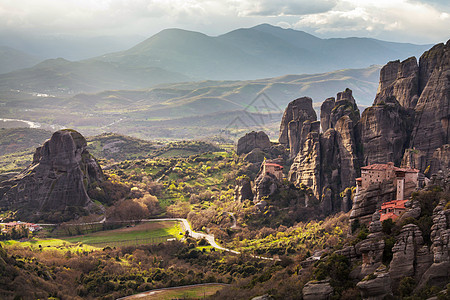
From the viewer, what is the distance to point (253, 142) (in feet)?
484

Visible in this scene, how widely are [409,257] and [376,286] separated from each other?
12.1ft

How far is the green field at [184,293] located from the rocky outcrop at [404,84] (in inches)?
1866

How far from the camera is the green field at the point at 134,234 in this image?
89688 mm

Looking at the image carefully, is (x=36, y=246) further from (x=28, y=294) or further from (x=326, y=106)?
(x=326, y=106)

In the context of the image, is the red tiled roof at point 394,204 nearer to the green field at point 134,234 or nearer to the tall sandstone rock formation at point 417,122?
the tall sandstone rock formation at point 417,122

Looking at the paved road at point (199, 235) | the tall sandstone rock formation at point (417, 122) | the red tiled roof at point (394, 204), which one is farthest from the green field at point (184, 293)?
the tall sandstone rock formation at point (417, 122)

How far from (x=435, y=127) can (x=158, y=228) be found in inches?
2224

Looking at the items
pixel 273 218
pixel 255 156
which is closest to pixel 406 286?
pixel 273 218

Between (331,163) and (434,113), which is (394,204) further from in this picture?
(331,163)

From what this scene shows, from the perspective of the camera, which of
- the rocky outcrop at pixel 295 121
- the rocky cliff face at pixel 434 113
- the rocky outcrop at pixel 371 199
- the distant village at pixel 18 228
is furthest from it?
the rocky outcrop at pixel 295 121

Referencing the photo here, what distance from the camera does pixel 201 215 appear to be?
101375mm

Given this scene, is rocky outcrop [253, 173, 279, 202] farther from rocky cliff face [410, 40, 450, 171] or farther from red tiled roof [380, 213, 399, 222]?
red tiled roof [380, 213, 399, 222]

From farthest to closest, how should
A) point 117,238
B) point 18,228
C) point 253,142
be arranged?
point 253,142, point 18,228, point 117,238

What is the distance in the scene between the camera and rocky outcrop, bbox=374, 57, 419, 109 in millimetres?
92312
